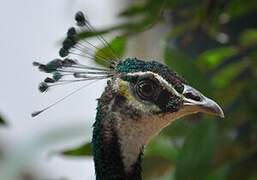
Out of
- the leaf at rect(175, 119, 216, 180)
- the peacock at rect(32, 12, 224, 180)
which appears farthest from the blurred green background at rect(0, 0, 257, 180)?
the peacock at rect(32, 12, 224, 180)

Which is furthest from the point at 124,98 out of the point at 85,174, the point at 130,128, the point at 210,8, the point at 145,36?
the point at 85,174

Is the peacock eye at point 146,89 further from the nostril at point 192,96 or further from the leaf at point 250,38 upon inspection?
the leaf at point 250,38

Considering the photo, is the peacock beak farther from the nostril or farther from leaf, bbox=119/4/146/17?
leaf, bbox=119/4/146/17

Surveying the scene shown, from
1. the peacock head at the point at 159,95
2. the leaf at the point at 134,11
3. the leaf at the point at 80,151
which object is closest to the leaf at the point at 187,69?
the leaf at the point at 134,11

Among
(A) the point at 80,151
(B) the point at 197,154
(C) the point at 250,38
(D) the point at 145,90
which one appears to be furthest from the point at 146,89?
(C) the point at 250,38

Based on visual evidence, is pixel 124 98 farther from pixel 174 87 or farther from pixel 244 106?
pixel 244 106

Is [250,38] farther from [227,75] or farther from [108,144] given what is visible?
[108,144]

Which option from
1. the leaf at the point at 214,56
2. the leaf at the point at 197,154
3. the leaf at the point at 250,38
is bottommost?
the leaf at the point at 197,154
